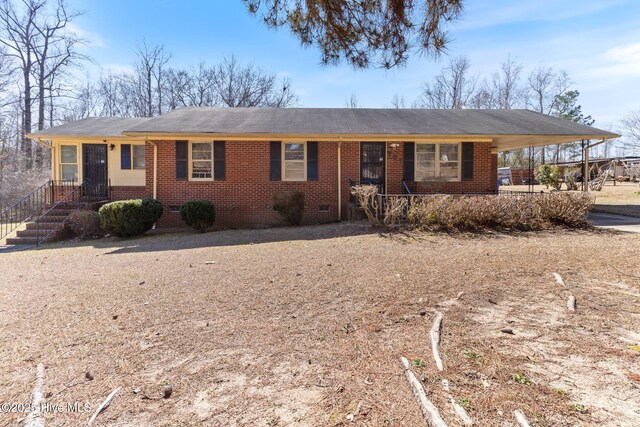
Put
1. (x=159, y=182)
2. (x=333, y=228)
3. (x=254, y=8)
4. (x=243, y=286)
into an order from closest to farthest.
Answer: (x=243, y=286) → (x=254, y=8) → (x=333, y=228) → (x=159, y=182)

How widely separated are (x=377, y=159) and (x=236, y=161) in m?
4.97

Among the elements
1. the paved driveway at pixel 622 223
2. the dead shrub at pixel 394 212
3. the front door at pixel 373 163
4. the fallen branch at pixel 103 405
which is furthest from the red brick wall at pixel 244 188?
the fallen branch at pixel 103 405

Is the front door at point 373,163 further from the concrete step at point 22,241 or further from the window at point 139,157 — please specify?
the concrete step at point 22,241

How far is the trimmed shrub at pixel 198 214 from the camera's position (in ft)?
36.4

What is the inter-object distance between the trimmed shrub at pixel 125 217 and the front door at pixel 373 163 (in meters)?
7.18

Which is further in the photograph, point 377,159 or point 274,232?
point 377,159

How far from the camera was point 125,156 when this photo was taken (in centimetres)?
1373

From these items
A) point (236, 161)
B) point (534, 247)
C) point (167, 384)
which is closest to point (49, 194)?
point (236, 161)

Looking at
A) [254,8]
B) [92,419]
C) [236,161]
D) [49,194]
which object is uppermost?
[254,8]

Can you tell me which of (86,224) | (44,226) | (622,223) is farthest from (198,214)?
(622,223)

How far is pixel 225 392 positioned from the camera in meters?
2.34

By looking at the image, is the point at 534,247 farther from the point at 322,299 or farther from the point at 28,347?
the point at 28,347

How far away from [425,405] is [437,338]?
Answer: 3.31 feet

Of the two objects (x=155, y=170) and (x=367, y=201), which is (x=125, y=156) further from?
(x=367, y=201)
